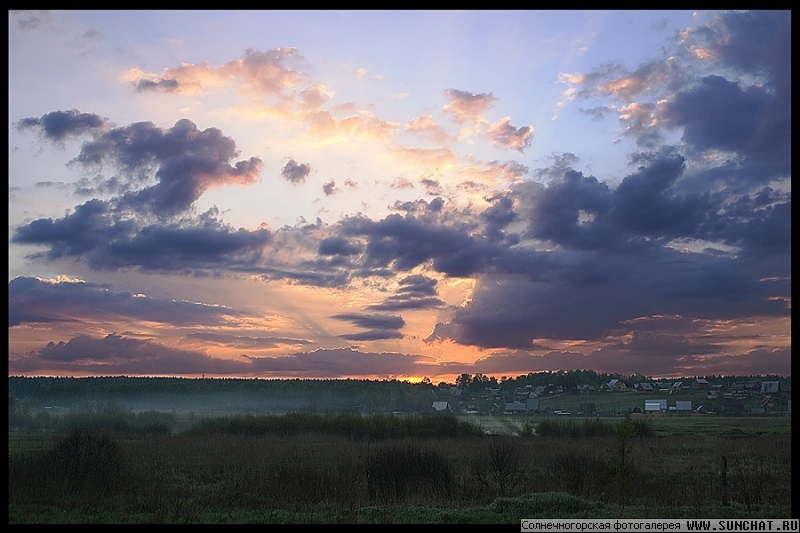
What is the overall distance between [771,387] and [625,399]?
1016 inches

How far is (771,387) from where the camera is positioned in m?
99.2

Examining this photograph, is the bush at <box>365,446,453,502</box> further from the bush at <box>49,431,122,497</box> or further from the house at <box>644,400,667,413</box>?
the house at <box>644,400,667,413</box>

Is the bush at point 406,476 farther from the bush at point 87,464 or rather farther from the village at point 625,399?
the village at point 625,399

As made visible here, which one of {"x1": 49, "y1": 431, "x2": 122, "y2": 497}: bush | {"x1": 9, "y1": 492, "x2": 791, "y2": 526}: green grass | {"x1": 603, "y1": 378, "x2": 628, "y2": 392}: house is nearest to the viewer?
{"x1": 9, "y1": 492, "x2": 791, "y2": 526}: green grass

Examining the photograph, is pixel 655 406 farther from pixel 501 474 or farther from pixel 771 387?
pixel 501 474

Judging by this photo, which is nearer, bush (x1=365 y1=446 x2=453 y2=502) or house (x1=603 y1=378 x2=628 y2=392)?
bush (x1=365 y1=446 x2=453 y2=502)

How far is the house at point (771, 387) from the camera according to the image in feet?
317

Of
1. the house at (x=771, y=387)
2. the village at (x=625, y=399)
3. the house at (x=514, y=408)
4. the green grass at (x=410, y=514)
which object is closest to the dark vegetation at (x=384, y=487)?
the green grass at (x=410, y=514)

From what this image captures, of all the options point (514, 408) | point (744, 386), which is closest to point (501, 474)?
point (514, 408)

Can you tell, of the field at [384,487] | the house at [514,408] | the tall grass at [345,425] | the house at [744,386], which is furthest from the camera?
the house at [744,386]

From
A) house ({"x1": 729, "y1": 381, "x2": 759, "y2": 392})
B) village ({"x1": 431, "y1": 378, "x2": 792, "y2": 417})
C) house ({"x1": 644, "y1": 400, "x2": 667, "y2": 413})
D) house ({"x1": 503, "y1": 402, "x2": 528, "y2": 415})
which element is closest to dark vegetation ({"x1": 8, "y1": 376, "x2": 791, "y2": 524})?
village ({"x1": 431, "y1": 378, "x2": 792, "y2": 417})

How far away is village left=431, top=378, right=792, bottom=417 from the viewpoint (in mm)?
97188

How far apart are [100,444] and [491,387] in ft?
379
